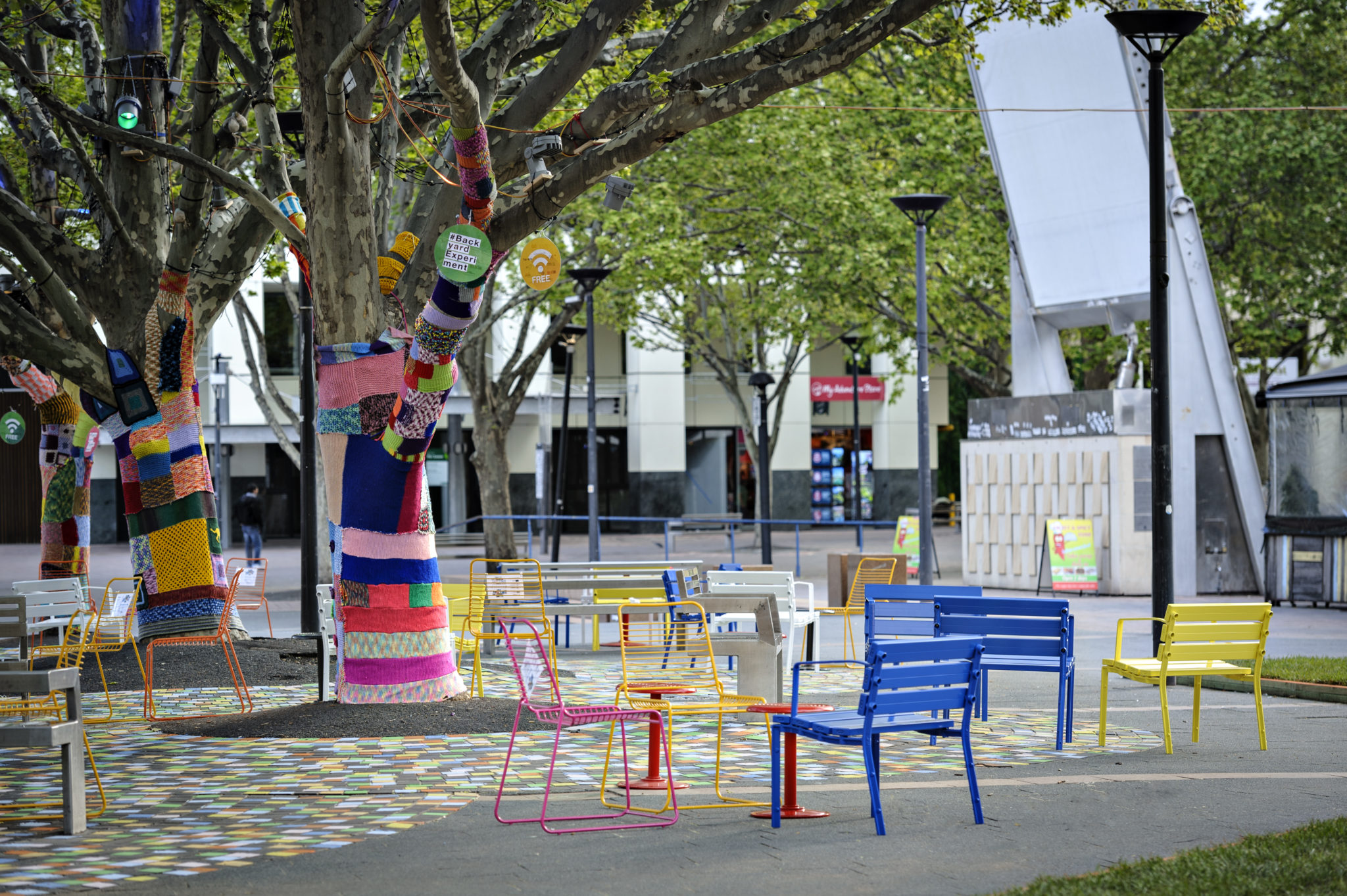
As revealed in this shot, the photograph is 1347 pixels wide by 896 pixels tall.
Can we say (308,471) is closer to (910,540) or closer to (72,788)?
(72,788)

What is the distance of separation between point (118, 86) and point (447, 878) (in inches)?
406

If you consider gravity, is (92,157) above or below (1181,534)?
above

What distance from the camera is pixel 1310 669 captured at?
12875mm

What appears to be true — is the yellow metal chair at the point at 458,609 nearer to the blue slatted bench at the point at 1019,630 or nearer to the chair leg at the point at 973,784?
the blue slatted bench at the point at 1019,630

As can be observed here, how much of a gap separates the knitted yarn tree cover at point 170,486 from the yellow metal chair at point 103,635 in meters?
0.34

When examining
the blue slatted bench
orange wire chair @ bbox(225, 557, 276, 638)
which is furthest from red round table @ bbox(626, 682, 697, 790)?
orange wire chair @ bbox(225, 557, 276, 638)

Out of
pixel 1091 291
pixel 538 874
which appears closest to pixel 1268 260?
pixel 1091 291

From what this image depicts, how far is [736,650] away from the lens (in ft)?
33.0

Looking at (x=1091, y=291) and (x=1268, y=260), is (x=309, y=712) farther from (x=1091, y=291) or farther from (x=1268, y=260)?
(x=1268, y=260)

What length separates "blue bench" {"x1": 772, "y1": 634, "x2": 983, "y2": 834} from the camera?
275 inches

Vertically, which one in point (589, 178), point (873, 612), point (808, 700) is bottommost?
point (808, 700)

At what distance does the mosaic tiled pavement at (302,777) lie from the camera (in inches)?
264

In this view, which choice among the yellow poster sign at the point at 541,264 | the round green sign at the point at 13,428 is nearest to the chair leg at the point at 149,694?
the yellow poster sign at the point at 541,264

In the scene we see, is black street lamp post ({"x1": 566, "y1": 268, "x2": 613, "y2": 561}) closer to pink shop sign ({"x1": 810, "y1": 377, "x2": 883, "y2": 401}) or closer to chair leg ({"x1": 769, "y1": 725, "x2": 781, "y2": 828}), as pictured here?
chair leg ({"x1": 769, "y1": 725, "x2": 781, "y2": 828})
